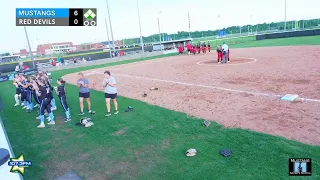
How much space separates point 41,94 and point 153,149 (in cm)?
482

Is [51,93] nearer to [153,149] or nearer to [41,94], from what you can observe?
[41,94]

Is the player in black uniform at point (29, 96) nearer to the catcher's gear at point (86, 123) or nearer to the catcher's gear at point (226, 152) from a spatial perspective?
the catcher's gear at point (86, 123)

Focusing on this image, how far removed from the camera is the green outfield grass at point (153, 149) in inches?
182

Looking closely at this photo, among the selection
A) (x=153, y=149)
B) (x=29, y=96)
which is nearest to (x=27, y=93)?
(x=29, y=96)

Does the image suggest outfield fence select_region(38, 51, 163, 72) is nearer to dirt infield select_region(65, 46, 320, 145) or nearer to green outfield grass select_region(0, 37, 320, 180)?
dirt infield select_region(65, 46, 320, 145)

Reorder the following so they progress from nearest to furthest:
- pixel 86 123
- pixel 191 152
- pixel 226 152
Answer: pixel 226 152 → pixel 191 152 → pixel 86 123

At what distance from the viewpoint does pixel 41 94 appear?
7.94 metres

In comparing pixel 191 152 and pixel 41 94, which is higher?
pixel 41 94

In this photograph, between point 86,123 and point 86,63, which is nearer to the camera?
point 86,123
